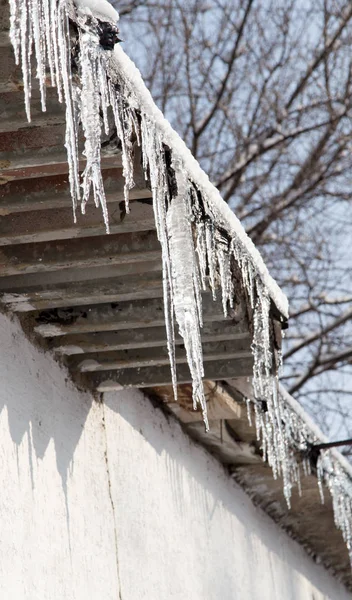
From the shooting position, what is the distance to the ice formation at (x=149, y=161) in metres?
2.75

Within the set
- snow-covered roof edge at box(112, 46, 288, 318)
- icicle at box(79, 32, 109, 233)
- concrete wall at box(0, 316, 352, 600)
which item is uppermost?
snow-covered roof edge at box(112, 46, 288, 318)

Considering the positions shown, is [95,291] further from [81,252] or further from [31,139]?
[31,139]

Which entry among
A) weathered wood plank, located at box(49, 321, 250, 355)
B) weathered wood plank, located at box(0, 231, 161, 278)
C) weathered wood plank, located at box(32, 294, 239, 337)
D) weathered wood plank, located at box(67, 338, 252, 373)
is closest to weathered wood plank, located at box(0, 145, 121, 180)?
weathered wood plank, located at box(0, 231, 161, 278)

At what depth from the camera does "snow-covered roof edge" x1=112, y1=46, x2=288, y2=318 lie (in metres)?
3.03

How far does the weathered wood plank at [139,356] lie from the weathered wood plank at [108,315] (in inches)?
12.9

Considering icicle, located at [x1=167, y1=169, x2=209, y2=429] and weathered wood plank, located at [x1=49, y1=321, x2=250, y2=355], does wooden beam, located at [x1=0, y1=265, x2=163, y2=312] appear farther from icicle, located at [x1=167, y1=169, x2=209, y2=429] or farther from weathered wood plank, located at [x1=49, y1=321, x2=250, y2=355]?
weathered wood plank, located at [x1=49, y1=321, x2=250, y2=355]

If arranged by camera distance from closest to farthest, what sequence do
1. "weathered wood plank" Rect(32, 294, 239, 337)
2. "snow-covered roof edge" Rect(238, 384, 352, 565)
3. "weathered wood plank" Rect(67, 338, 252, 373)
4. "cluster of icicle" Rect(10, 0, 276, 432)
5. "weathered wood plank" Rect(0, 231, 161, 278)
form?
"cluster of icicle" Rect(10, 0, 276, 432)
"weathered wood plank" Rect(0, 231, 161, 278)
"weathered wood plank" Rect(32, 294, 239, 337)
"weathered wood plank" Rect(67, 338, 252, 373)
"snow-covered roof edge" Rect(238, 384, 352, 565)

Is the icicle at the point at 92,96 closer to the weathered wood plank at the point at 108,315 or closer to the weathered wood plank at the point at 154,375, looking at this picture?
the weathered wood plank at the point at 108,315

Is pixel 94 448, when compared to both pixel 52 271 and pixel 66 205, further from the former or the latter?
pixel 66 205

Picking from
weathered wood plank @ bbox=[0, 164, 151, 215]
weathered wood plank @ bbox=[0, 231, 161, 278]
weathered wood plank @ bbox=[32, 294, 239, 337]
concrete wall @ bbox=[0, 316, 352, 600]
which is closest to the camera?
weathered wood plank @ bbox=[0, 164, 151, 215]

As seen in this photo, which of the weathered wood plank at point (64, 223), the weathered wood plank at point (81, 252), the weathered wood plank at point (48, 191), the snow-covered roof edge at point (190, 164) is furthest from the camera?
the weathered wood plank at point (81, 252)

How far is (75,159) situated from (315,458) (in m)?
3.64

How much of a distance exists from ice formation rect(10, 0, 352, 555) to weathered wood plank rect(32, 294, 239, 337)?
3.3 inches

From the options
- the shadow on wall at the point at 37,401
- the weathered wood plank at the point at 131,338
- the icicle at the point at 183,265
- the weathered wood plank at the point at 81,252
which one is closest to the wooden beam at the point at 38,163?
the icicle at the point at 183,265
